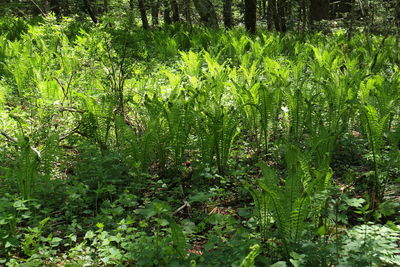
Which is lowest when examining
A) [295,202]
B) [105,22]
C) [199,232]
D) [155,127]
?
[199,232]

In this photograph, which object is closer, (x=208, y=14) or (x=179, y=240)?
(x=179, y=240)

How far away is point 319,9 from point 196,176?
10099 millimetres

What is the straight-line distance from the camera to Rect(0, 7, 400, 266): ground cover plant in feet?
5.82

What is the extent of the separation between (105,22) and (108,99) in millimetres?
648

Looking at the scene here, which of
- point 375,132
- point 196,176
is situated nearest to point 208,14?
point 196,176

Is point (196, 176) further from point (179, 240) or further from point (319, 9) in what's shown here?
point (319, 9)

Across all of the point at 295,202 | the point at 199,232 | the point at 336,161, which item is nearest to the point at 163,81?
the point at 336,161

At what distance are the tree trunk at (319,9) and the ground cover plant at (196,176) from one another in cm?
759

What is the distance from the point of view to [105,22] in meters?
3.31

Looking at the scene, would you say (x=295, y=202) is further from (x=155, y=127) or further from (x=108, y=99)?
(x=108, y=99)

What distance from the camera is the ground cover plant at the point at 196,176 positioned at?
5.82 ft

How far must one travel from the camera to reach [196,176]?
8.75ft

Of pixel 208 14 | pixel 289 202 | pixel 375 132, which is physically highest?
pixel 208 14

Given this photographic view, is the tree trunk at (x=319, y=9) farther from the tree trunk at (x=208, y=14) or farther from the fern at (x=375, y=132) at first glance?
the fern at (x=375, y=132)
